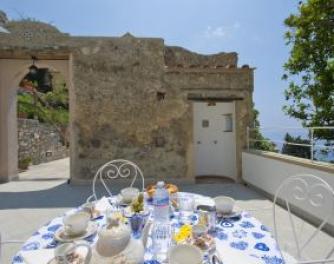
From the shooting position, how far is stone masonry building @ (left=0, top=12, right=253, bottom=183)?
6.12 metres

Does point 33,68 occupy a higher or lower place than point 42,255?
higher

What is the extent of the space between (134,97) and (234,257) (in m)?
5.15

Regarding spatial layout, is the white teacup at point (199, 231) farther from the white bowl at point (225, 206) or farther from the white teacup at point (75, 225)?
the white teacup at point (75, 225)

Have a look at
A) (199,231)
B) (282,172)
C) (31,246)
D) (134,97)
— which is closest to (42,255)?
(31,246)

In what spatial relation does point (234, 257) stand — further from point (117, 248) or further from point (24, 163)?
point (24, 163)

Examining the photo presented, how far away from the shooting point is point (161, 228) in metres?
1.57

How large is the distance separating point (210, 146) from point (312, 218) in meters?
3.59

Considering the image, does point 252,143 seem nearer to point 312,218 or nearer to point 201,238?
point 312,218

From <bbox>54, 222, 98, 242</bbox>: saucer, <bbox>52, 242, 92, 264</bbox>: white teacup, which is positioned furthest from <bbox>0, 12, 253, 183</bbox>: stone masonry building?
<bbox>52, 242, 92, 264</bbox>: white teacup

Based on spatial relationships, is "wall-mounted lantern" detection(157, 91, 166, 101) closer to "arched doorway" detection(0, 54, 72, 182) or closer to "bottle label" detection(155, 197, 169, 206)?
"arched doorway" detection(0, 54, 72, 182)

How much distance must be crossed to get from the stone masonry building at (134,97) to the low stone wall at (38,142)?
12.4ft

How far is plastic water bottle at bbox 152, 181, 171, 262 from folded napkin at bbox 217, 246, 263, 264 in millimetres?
282

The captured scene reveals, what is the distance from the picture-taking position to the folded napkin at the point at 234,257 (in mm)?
1290

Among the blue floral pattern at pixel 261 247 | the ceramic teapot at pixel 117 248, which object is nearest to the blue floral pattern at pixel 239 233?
the blue floral pattern at pixel 261 247
